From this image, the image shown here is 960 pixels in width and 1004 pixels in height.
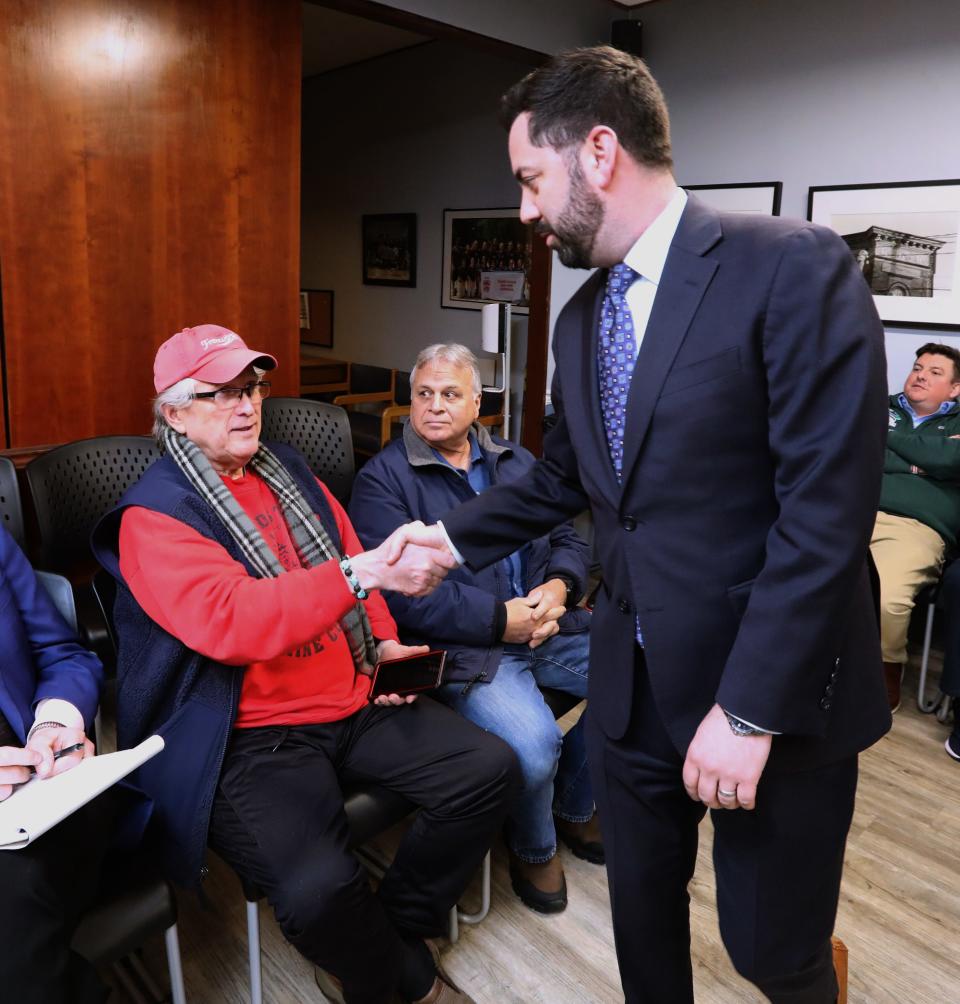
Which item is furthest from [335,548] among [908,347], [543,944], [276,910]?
[908,347]

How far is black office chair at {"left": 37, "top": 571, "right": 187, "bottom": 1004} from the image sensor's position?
1.35 meters

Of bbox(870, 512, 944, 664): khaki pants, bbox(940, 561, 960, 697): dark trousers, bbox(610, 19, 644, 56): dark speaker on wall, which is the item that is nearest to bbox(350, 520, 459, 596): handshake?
bbox(870, 512, 944, 664): khaki pants

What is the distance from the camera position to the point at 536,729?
1.96m

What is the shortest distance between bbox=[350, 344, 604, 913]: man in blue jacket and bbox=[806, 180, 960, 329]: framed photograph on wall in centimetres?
215

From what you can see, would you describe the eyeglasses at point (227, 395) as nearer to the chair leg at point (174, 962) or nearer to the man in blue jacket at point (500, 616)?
the man in blue jacket at point (500, 616)

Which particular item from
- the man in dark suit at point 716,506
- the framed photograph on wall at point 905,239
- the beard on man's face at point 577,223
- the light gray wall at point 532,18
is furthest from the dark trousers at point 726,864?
the light gray wall at point 532,18

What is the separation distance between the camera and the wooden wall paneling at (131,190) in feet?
8.18

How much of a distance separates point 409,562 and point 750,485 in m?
0.70

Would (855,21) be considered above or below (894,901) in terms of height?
above

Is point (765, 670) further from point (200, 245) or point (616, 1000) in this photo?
point (200, 245)

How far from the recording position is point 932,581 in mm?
3150

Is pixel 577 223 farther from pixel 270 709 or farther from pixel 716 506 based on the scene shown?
pixel 270 709

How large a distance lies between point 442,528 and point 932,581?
2356 mm

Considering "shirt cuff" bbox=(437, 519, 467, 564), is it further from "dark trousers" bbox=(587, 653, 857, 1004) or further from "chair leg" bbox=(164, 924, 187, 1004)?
"chair leg" bbox=(164, 924, 187, 1004)
